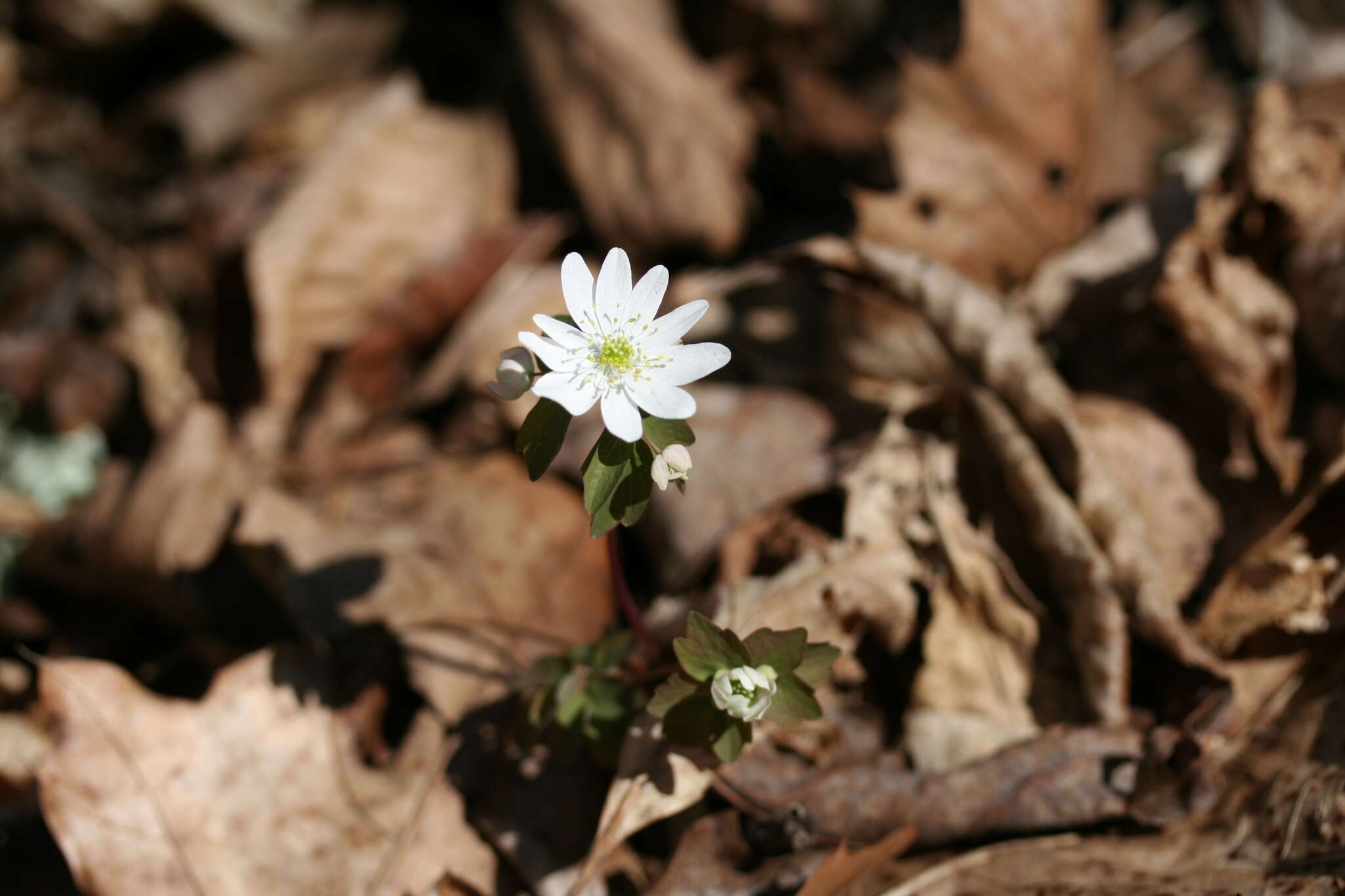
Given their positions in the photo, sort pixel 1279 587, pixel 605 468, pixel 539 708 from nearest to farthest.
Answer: pixel 605 468, pixel 539 708, pixel 1279 587

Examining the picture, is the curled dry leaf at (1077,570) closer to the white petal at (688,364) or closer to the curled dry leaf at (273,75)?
the white petal at (688,364)

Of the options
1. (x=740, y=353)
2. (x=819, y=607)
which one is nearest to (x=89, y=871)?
(x=819, y=607)

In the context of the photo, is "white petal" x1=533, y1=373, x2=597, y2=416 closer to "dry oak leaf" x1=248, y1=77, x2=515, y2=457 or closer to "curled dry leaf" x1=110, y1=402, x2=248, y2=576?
"curled dry leaf" x1=110, y1=402, x2=248, y2=576

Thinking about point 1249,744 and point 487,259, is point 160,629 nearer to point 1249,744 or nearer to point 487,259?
point 487,259

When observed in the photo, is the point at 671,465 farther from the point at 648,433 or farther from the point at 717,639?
the point at 717,639

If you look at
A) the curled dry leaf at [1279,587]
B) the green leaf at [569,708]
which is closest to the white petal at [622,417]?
the green leaf at [569,708]

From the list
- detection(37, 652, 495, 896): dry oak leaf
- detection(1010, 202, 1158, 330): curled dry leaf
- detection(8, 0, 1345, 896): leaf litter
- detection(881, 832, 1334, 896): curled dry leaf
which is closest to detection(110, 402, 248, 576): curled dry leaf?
detection(8, 0, 1345, 896): leaf litter

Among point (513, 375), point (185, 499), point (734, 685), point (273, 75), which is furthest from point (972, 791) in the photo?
point (273, 75)

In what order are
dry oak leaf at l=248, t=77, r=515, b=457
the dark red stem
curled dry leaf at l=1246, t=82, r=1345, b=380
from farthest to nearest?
dry oak leaf at l=248, t=77, r=515, b=457
curled dry leaf at l=1246, t=82, r=1345, b=380
the dark red stem
